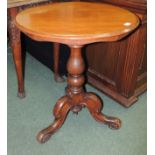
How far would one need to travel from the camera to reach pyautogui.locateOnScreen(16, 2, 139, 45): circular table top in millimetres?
926

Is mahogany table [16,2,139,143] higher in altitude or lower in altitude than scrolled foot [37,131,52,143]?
higher

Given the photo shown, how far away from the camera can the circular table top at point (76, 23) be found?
3.04ft

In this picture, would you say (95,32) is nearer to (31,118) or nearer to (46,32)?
(46,32)

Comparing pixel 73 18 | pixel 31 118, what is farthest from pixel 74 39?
pixel 31 118

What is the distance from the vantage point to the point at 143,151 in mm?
1278

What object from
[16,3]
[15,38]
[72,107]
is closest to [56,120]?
[72,107]

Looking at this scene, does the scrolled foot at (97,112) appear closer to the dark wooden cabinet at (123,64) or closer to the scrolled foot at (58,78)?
the dark wooden cabinet at (123,64)

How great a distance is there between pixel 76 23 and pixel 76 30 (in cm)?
10

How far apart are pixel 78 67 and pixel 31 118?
0.53 meters

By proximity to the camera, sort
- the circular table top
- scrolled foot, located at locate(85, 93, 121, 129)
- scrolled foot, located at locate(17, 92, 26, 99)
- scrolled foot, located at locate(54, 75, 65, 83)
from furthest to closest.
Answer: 1. scrolled foot, located at locate(54, 75, 65, 83)
2. scrolled foot, located at locate(17, 92, 26, 99)
3. scrolled foot, located at locate(85, 93, 121, 129)
4. the circular table top

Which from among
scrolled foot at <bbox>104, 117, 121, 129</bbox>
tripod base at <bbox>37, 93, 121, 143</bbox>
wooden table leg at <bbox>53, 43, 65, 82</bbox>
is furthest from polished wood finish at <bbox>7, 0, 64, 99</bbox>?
scrolled foot at <bbox>104, 117, 121, 129</bbox>

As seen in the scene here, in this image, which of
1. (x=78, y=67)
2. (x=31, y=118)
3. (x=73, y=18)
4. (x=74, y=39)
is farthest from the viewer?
(x=31, y=118)

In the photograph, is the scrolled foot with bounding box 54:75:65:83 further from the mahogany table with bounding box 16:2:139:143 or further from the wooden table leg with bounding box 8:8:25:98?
the mahogany table with bounding box 16:2:139:143

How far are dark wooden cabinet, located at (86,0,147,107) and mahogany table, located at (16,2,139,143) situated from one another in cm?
21
